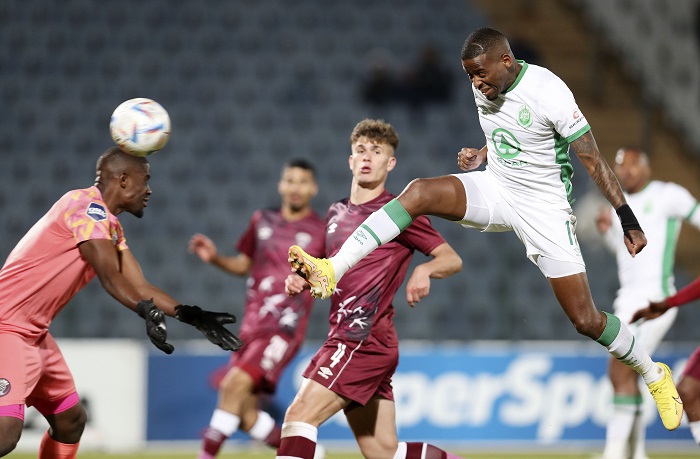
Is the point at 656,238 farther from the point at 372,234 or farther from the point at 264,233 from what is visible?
the point at 372,234

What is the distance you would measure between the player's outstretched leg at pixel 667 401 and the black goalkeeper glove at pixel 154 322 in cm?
278

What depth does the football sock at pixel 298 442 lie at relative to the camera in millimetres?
4977

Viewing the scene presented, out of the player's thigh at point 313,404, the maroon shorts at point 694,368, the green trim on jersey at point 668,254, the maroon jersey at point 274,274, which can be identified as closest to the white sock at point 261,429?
the maroon jersey at point 274,274

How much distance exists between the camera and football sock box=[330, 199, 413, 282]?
16.5 feet

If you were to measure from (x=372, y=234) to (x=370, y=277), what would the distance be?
411mm

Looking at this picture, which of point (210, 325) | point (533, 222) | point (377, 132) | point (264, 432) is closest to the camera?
point (210, 325)

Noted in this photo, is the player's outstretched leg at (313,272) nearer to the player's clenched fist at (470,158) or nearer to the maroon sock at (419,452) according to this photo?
the maroon sock at (419,452)

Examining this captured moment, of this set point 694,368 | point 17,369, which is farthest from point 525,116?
point 17,369

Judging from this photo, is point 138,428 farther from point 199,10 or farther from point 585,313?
point 199,10

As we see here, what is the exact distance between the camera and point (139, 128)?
557cm

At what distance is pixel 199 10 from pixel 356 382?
474 inches

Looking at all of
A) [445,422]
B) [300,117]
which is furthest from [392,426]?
[300,117]

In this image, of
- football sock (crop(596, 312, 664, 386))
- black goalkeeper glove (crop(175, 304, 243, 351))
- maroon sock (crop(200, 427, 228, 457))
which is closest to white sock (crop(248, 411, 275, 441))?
maroon sock (crop(200, 427, 228, 457))

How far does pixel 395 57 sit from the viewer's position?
51.7 feet
